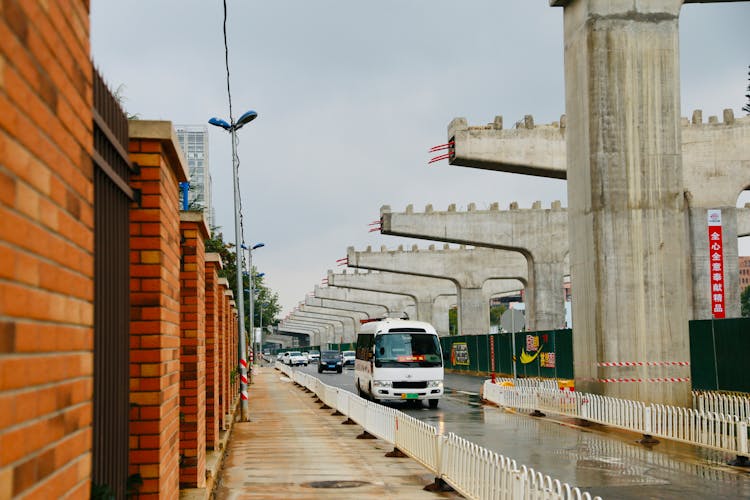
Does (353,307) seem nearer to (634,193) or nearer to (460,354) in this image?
(460,354)

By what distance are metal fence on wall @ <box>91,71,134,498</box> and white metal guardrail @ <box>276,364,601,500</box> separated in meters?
3.97

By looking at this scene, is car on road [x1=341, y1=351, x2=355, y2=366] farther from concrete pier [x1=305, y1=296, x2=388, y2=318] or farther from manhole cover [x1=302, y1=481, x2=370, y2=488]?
manhole cover [x1=302, y1=481, x2=370, y2=488]

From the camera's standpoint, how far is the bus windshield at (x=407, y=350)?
101 ft

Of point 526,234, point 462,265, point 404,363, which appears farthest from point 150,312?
point 462,265

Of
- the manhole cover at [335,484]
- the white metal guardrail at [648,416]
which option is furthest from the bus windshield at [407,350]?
the manhole cover at [335,484]

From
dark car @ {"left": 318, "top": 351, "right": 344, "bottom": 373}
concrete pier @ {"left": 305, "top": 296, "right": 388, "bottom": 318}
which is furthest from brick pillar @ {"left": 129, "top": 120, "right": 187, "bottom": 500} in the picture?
concrete pier @ {"left": 305, "top": 296, "right": 388, "bottom": 318}

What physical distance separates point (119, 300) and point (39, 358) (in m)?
2.81

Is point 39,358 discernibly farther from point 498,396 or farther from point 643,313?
point 498,396

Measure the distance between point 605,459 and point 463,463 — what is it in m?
5.62

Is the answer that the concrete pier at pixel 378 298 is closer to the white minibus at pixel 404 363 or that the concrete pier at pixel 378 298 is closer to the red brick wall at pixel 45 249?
the white minibus at pixel 404 363

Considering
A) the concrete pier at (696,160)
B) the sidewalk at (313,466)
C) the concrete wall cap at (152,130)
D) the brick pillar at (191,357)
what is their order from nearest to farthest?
1. the concrete wall cap at (152,130)
2. the brick pillar at (191,357)
3. the sidewalk at (313,466)
4. the concrete pier at (696,160)

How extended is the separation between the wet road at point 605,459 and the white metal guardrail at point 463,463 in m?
0.88

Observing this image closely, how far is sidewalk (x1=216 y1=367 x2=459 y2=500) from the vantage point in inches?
496

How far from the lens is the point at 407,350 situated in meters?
31.2
